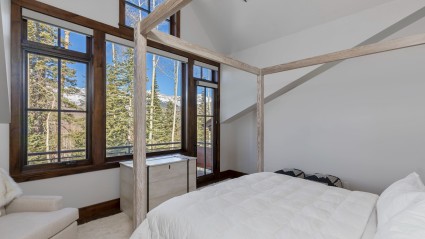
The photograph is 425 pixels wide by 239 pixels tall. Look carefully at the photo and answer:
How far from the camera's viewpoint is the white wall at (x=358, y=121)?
2.61 meters

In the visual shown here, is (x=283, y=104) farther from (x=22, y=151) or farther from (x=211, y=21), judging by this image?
(x=22, y=151)

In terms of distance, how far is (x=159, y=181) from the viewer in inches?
105

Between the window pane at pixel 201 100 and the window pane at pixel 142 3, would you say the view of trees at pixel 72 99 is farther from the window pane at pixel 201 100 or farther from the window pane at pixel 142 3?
the window pane at pixel 201 100

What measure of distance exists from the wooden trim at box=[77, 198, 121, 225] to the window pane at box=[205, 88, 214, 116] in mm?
2236

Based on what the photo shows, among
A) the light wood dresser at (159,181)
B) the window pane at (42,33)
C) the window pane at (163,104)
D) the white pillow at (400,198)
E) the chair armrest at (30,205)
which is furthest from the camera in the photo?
the window pane at (163,104)

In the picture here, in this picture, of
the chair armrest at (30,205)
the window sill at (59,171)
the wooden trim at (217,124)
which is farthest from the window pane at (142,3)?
the chair armrest at (30,205)

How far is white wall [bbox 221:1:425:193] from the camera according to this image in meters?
2.61

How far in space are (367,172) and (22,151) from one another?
4321mm

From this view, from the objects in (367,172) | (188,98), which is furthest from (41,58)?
(367,172)

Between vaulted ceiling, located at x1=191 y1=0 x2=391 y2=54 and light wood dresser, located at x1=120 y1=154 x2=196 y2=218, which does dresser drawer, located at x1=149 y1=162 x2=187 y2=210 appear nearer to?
light wood dresser, located at x1=120 y1=154 x2=196 y2=218

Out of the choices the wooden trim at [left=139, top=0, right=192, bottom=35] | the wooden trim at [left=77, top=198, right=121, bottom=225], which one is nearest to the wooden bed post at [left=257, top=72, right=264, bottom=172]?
the wooden trim at [left=139, top=0, right=192, bottom=35]

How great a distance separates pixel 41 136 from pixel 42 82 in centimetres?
62

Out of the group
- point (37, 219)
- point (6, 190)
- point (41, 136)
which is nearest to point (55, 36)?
point (41, 136)

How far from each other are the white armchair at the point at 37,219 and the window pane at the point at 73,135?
0.77m
